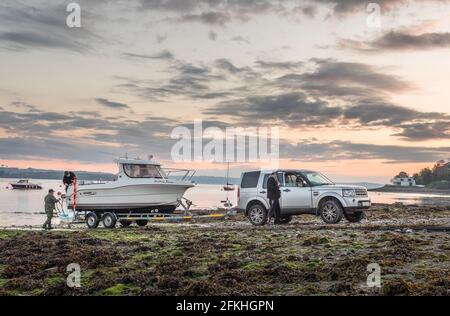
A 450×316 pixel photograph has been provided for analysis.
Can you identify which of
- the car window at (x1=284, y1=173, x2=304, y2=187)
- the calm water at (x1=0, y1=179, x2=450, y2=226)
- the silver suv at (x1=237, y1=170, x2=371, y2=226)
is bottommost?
the calm water at (x1=0, y1=179, x2=450, y2=226)

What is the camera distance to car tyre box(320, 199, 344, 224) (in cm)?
2308

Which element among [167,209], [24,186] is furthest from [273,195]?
[24,186]

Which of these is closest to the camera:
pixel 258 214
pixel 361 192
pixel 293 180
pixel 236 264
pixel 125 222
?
pixel 236 264

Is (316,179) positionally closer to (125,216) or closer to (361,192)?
(361,192)

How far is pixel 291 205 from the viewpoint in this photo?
24.0 meters

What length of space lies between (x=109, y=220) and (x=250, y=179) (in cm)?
689

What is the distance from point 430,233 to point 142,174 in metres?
13.6

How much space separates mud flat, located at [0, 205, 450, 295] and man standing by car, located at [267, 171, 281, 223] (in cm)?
472

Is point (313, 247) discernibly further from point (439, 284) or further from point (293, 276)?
point (439, 284)

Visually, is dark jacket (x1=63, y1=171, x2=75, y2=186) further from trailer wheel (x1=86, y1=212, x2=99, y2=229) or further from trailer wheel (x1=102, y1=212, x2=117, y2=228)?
trailer wheel (x1=102, y1=212, x2=117, y2=228)

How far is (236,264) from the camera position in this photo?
12.3 metres

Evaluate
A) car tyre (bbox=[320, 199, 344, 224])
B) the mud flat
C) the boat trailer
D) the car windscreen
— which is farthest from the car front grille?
the boat trailer

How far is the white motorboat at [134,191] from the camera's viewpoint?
84.1 feet
